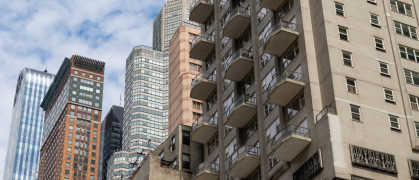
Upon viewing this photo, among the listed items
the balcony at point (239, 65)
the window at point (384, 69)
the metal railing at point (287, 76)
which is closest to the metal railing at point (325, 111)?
the metal railing at point (287, 76)

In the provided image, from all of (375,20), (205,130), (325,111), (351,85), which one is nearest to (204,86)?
(205,130)

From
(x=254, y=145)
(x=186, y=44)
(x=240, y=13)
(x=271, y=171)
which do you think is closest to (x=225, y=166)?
(x=254, y=145)

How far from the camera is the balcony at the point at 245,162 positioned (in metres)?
65.6

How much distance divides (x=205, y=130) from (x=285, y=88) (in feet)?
58.3

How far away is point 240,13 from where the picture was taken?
2972 inches

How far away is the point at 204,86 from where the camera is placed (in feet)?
266

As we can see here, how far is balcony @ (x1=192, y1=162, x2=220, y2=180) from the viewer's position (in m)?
73.4

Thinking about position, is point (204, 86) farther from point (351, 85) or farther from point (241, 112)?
point (351, 85)

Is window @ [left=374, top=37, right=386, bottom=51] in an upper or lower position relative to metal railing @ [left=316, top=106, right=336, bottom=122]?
upper

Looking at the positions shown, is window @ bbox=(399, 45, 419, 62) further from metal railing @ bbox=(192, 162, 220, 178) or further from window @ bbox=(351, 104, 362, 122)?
metal railing @ bbox=(192, 162, 220, 178)

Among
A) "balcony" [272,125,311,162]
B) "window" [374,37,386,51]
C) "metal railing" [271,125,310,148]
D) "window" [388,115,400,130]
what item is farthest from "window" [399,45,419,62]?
"balcony" [272,125,311,162]

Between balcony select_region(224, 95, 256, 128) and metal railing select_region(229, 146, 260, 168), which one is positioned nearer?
metal railing select_region(229, 146, 260, 168)

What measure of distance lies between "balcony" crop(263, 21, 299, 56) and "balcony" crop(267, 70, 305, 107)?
3050 millimetres

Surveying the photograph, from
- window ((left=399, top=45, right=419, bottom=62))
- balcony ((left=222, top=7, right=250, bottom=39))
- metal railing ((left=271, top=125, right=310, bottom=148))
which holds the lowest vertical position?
metal railing ((left=271, top=125, right=310, bottom=148))
